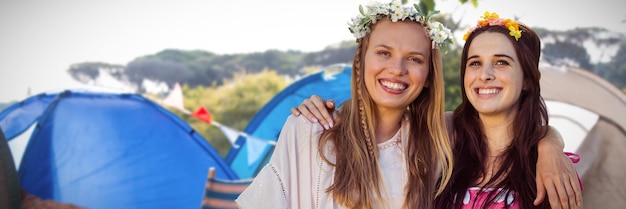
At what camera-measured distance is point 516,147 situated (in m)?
2.23

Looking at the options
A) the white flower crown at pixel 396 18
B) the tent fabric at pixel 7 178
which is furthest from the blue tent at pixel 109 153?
the white flower crown at pixel 396 18

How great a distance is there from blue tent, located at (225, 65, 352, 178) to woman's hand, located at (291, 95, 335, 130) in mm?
2650

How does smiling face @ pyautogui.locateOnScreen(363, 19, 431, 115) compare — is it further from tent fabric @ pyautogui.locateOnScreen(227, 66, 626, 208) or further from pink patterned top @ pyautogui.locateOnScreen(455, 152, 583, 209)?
tent fabric @ pyautogui.locateOnScreen(227, 66, 626, 208)

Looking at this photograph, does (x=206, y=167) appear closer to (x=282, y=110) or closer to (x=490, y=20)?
(x=282, y=110)

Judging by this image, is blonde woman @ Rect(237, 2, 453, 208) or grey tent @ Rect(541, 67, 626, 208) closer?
blonde woman @ Rect(237, 2, 453, 208)

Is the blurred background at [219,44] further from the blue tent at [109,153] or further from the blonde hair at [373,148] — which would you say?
the blonde hair at [373,148]

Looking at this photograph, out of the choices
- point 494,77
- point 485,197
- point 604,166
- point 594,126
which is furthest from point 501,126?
point 594,126

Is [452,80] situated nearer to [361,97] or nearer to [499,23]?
[499,23]

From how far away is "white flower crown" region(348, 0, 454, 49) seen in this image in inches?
86.2

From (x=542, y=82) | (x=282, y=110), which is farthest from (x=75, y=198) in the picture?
(x=542, y=82)

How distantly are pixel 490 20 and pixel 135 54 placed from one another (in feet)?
32.2

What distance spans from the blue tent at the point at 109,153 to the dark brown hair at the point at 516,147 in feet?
9.68

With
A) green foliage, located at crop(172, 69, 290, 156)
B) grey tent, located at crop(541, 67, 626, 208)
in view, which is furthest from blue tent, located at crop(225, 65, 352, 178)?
green foliage, located at crop(172, 69, 290, 156)

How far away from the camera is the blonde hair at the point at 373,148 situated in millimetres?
2111
